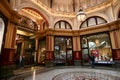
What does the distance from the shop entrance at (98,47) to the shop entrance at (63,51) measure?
1632 millimetres

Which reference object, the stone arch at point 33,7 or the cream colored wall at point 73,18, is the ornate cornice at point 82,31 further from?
the stone arch at point 33,7

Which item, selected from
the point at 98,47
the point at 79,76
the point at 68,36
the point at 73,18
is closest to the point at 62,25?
the point at 68,36

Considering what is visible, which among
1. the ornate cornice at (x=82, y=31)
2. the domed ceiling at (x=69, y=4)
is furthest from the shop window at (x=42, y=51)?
the domed ceiling at (x=69, y=4)

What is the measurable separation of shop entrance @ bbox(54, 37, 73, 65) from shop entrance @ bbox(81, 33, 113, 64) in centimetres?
163

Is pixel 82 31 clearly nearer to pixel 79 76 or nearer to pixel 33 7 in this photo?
pixel 33 7

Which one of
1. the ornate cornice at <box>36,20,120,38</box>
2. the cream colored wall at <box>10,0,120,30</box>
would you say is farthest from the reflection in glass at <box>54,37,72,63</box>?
the cream colored wall at <box>10,0,120,30</box>

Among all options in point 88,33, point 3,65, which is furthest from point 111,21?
point 3,65

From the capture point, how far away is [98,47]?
10367 mm

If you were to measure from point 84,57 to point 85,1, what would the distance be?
23.1 feet

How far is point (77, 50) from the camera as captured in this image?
11.3m

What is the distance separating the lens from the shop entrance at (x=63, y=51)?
1111cm

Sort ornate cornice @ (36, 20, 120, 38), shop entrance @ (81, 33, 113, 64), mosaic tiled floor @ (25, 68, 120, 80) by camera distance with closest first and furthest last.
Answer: mosaic tiled floor @ (25, 68, 120, 80) < ornate cornice @ (36, 20, 120, 38) < shop entrance @ (81, 33, 113, 64)

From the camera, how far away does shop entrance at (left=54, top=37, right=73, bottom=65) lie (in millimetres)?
11109

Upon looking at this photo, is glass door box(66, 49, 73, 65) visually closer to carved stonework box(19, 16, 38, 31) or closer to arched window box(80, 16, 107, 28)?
arched window box(80, 16, 107, 28)
